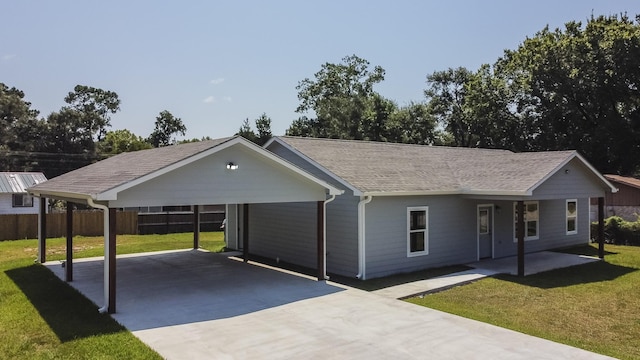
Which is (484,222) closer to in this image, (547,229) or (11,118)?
(547,229)

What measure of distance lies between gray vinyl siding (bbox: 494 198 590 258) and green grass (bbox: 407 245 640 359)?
7.84 feet

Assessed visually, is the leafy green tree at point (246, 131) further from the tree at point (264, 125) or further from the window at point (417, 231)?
the window at point (417, 231)

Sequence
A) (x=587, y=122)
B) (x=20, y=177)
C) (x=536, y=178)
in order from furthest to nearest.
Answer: (x=587, y=122) → (x=20, y=177) → (x=536, y=178)

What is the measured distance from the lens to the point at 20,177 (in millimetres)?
29047

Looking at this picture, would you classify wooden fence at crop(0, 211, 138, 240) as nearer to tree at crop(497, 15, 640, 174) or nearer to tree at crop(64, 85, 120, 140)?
tree at crop(497, 15, 640, 174)

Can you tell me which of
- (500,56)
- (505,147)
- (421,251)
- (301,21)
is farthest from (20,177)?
(500,56)

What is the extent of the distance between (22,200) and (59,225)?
6.78m

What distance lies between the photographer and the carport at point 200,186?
897cm

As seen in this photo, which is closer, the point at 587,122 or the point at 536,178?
the point at 536,178

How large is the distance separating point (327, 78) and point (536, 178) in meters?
38.3

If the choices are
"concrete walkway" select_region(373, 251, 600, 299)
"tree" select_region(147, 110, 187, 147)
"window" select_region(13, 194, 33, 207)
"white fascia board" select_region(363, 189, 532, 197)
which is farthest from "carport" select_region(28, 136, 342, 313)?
"tree" select_region(147, 110, 187, 147)

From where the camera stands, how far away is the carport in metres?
8.97

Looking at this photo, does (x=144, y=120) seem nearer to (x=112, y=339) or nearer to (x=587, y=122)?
(x=587, y=122)

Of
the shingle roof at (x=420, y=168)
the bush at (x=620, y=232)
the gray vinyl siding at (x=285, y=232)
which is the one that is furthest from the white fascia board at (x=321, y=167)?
the bush at (x=620, y=232)
